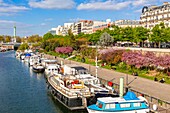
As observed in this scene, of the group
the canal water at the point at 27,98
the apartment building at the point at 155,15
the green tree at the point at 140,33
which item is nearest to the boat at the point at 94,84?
the canal water at the point at 27,98

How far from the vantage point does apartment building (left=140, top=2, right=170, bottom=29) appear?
9769 cm

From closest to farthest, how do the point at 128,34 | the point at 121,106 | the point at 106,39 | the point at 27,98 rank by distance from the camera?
the point at 121,106
the point at 27,98
the point at 128,34
the point at 106,39

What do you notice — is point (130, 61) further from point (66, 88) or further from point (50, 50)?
point (50, 50)

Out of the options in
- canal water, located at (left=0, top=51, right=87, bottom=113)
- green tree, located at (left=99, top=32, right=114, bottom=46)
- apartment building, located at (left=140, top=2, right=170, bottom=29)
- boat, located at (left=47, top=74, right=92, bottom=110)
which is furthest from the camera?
apartment building, located at (left=140, top=2, right=170, bottom=29)

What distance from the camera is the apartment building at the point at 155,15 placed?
320 ft

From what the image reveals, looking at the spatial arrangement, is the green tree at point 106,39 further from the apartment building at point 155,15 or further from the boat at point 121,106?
the boat at point 121,106

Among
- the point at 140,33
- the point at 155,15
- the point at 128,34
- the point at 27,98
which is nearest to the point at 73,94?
the point at 27,98

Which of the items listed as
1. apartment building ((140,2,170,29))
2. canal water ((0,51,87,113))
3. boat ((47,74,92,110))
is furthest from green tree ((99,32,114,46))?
boat ((47,74,92,110))

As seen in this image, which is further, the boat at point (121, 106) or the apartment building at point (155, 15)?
the apartment building at point (155, 15)

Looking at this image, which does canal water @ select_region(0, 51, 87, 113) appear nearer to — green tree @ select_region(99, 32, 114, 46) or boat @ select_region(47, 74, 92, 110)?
boat @ select_region(47, 74, 92, 110)

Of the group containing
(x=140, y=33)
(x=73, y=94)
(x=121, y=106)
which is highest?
(x=140, y=33)

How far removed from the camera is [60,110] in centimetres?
3650

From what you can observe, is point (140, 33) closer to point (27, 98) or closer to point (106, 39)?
point (106, 39)

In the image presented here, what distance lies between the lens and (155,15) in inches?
4102
